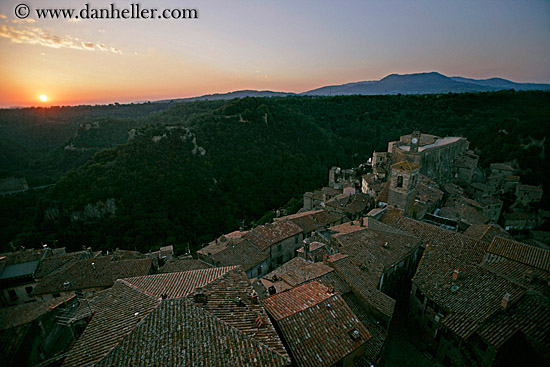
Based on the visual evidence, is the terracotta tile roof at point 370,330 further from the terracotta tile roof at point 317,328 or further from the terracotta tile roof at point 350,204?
the terracotta tile roof at point 350,204

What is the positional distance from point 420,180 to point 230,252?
30.2 m

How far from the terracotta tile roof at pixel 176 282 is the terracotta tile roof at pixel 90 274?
1079 centimetres

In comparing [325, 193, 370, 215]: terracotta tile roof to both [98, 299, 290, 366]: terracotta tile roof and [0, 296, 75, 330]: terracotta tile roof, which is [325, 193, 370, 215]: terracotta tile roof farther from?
[0, 296, 75, 330]: terracotta tile roof

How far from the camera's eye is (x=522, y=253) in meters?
14.8

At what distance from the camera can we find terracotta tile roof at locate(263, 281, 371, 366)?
28.7 ft

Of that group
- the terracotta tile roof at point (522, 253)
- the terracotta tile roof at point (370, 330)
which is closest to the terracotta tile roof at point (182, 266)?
the terracotta tile roof at point (370, 330)

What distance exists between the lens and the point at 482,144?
5975 centimetres

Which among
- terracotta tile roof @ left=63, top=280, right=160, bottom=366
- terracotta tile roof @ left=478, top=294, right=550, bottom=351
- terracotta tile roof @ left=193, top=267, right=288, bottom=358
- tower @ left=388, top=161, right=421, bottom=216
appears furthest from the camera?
tower @ left=388, top=161, right=421, bottom=216

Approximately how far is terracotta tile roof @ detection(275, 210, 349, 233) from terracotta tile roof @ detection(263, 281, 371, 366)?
16.8 metres

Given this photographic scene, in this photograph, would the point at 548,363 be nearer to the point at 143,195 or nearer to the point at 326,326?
the point at 326,326

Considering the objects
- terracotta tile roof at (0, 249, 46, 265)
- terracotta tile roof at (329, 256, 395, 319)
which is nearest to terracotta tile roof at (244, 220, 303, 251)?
terracotta tile roof at (329, 256, 395, 319)

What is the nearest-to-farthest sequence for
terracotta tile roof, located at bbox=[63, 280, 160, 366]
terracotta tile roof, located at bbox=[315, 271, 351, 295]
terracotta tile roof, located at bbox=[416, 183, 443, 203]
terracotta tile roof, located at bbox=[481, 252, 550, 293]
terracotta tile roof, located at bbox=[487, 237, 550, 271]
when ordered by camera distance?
1. terracotta tile roof, located at bbox=[63, 280, 160, 366]
2. terracotta tile roof, located at bbox=[481, 252, 550, 293]
3. terracotta tile roof, located at bbox=[315, 271, 351, 295]
4. terracotta tile roof, located at bbox=[487, 237, 550, 271]
5. terracotta tile roof, located at bbox=[416, 183, 443, 203]

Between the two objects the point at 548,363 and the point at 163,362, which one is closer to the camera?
the point at 163,362

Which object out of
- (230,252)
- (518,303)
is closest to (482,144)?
(518,303)
